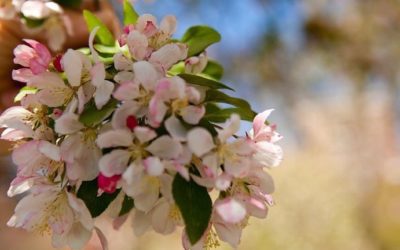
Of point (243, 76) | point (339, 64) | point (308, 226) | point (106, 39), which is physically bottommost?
point (243, 76)

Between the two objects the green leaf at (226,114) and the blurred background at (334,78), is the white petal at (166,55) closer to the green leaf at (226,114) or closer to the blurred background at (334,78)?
the green leaf at (226,114)

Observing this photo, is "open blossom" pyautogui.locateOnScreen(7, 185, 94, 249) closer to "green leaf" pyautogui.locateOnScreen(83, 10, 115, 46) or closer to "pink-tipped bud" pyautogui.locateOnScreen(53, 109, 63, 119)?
"pink-tipped bud" pyautogui.locateOnScreen(53, 109, 63, 119)

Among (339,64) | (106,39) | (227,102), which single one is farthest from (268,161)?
(339,64)

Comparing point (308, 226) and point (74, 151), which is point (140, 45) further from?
point (308, 226)

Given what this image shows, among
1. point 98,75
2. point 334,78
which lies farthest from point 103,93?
point 334,78

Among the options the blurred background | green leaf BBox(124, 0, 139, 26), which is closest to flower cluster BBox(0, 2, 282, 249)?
green leaf BBox(124, 0, 139, 26)

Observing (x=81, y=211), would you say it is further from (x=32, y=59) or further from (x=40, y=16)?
(x=40, y=16)

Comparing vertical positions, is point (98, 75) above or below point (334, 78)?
above
